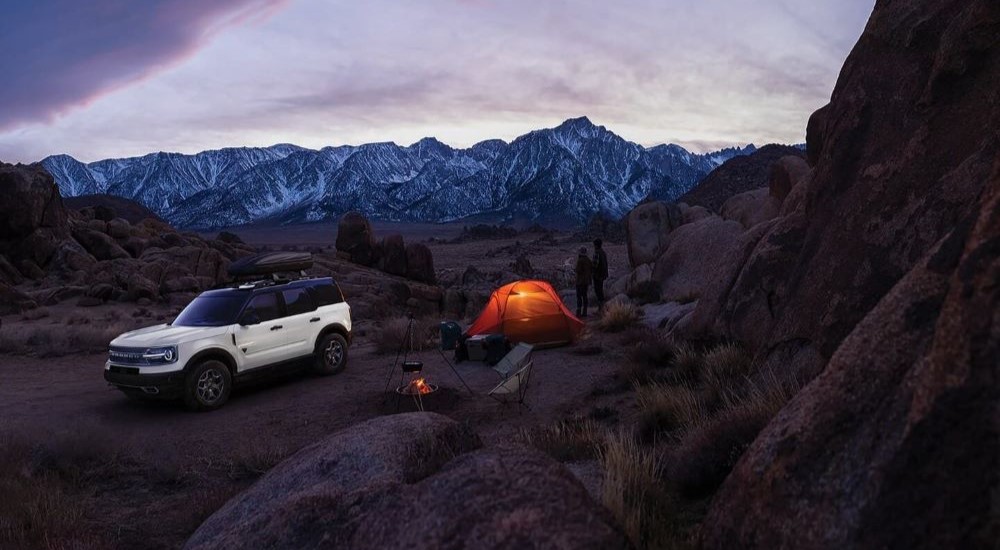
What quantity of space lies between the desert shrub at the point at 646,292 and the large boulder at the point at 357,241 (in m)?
23.9

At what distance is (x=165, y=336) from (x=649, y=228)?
78.9 ft

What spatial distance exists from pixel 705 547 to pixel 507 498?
3.51 ft

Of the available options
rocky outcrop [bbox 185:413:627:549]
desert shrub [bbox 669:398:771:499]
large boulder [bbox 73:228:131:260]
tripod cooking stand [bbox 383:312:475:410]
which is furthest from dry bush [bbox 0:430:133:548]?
large boulder [bbox 73:228:131:260]

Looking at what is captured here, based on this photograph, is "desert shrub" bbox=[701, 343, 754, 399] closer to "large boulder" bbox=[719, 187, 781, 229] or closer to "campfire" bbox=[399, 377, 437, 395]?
"campfire" bbox=[399, 377, 437, 395]

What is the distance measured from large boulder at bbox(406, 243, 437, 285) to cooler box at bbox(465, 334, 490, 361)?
26500 mm

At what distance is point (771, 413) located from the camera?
5.23 m

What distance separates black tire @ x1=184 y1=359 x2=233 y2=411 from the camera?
1080cm

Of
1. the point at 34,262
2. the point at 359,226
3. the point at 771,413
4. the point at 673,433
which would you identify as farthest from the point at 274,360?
the point at 359,226

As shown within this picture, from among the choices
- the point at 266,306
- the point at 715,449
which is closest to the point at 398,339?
the point at 266,306

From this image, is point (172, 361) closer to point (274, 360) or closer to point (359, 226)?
point (274, 360)

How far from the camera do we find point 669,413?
7.60 meters

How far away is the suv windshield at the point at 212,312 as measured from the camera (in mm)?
11656

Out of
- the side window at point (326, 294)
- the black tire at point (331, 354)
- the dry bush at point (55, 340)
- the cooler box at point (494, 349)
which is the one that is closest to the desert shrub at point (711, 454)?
the cooler box at point (494, 349)

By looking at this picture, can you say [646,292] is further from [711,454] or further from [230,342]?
[711,454]
